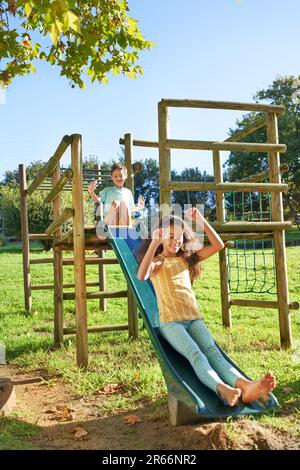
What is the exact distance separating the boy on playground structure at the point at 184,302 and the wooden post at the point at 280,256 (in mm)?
2142

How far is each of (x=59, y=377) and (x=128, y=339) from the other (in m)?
1.46

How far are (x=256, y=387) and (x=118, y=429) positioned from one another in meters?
1.06

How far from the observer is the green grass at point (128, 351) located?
13.8ft

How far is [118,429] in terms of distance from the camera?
358 centimetres

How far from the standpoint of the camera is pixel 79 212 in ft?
17.2

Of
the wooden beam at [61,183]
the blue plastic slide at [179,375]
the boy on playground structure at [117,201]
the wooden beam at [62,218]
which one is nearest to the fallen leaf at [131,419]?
the blue plastic slide at [179,375]

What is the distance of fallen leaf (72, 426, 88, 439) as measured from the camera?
346cm

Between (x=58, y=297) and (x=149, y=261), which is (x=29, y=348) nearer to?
(x=58, y=297)

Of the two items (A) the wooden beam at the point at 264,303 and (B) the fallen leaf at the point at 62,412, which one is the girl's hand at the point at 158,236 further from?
(A) the wooden beam at the point at 264,303

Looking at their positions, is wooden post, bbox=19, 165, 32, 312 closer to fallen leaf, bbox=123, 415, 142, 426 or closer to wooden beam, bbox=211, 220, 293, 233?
wooden beam, bbox=211, 220, 293, 233

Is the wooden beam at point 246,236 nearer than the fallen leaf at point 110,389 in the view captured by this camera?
No

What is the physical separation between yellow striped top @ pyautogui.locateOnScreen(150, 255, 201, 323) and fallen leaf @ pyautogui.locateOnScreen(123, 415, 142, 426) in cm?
70

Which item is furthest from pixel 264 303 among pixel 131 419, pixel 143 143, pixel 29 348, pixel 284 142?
pixel 284 142

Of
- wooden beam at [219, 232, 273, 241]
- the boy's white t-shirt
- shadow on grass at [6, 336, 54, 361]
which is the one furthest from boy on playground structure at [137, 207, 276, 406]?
shadow on grass at [6, 336, 54, 361]
